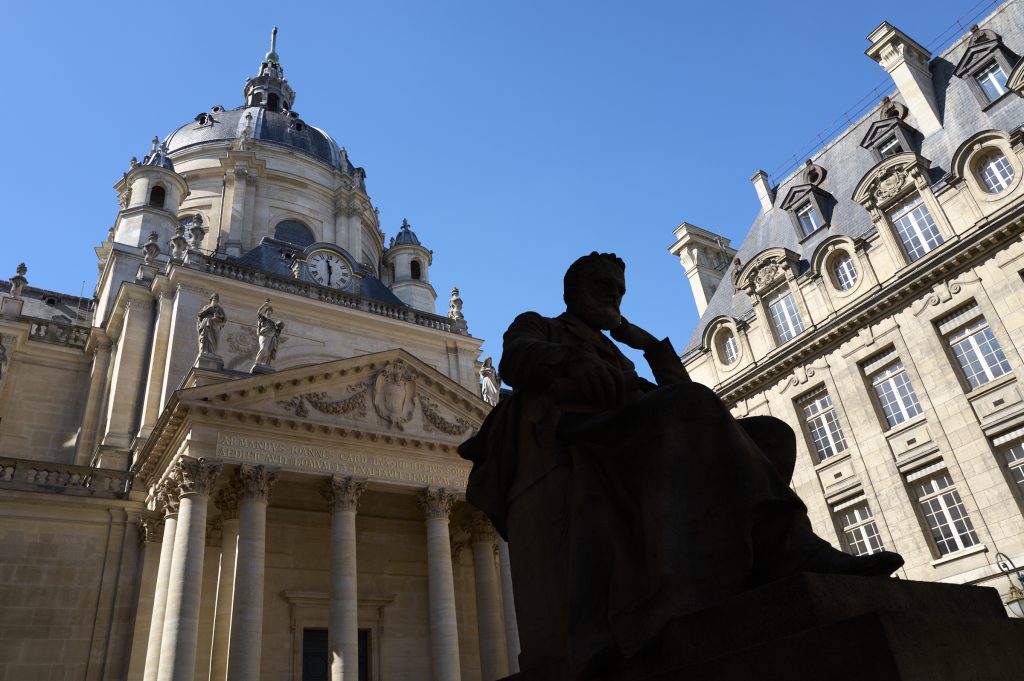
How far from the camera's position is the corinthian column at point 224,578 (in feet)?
58.6

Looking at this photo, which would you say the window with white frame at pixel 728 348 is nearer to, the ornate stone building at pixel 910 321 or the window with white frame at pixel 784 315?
the ornate stone building at pixel 910 321

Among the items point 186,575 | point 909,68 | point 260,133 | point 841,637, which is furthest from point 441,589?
point 260,133

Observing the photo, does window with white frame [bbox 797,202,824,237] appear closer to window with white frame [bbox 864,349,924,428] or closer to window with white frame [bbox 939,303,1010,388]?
window with white frame [bbox 864,349,924,428]

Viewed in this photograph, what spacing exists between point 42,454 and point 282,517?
8544mm

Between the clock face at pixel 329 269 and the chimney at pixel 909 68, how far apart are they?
22298 millimetres

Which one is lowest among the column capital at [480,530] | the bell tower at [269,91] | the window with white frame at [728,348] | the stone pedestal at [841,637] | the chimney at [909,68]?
the stone pedestal at [841,637]

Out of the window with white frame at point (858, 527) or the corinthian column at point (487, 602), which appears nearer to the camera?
the corinthian column at point (487, 602)

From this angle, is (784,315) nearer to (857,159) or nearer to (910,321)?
(910,321)

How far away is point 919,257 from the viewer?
21.4m

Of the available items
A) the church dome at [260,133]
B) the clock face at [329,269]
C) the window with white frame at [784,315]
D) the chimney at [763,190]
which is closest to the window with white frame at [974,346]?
the window with white frame at [784,315]

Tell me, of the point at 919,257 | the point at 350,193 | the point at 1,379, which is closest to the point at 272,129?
the point at 350,193

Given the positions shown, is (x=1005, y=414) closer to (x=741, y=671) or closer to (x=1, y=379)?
(x=741, y=671)

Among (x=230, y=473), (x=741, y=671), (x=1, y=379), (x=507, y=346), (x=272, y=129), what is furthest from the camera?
(x=272, y=129)

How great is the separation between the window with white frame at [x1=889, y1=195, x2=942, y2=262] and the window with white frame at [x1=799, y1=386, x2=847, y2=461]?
16.3 feet
